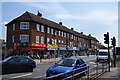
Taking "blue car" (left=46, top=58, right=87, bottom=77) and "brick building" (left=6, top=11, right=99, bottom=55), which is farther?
"brick building" (left=6, top=11, right=99, bottom=55)

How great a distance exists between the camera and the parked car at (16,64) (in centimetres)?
1328

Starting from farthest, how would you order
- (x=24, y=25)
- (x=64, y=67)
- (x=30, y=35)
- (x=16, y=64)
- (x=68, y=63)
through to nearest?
1. (x=24, y=25)
2. (x=30, y=35)
3. (x=16, y=64)
4. (x=68, y=63)
5. (x=64, y=67)

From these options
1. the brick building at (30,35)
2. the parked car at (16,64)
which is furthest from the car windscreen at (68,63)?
the brick building at (30,35)

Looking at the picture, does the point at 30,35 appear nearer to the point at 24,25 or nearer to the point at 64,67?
the point at 24,25

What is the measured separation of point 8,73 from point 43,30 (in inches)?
1159

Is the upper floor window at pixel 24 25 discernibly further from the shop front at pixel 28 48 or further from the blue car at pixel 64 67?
the blue car at pixel 64 67

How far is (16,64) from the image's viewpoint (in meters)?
13.9

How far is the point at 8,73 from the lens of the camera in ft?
44.5

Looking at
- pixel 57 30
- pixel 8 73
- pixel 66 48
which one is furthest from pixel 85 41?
pixel 8 73

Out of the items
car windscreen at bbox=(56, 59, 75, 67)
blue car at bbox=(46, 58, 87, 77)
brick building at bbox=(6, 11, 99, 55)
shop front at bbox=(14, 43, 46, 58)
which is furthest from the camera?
brick building at bbox=(6, 11, 99, 55)

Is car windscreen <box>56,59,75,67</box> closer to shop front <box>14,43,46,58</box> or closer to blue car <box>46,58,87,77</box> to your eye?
blue car <box>46,58,87,77</box>

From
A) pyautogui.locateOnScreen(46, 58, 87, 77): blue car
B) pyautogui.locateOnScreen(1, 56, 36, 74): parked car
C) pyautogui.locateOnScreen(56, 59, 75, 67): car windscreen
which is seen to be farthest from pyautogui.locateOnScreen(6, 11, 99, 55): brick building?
pyautogui.locateOnScreen(46, 58, 87, 77): blue car

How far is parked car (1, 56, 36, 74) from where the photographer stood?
13.3 m

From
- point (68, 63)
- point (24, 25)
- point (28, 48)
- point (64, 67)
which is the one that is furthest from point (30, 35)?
point (64, 67)
